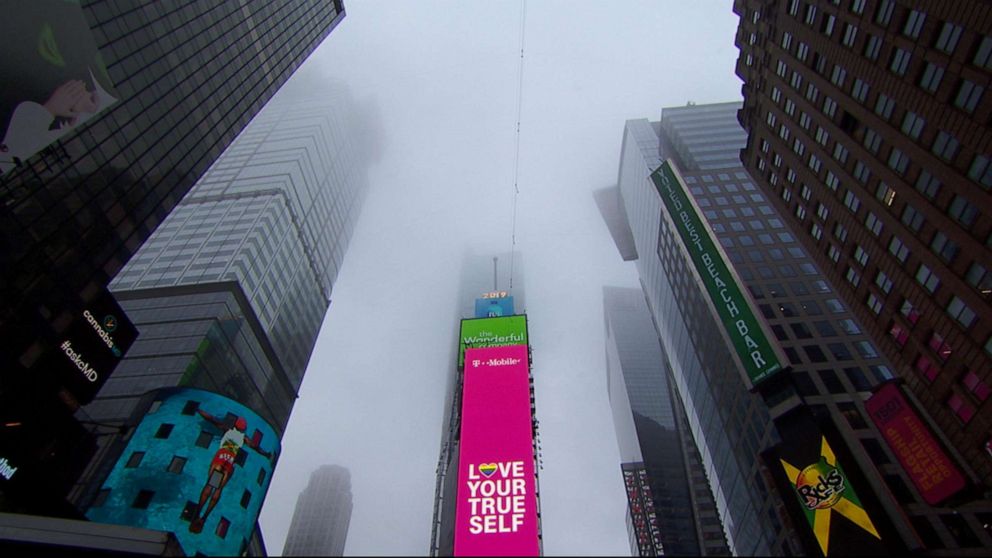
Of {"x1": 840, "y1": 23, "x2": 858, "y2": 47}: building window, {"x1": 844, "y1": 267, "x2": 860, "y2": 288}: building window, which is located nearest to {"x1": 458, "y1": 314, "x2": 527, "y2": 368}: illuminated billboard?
{"x1": 844, "y1": 267, "x2": 860, "y2": 288}: building window

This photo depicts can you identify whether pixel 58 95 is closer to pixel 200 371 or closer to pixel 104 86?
pixel 104 86

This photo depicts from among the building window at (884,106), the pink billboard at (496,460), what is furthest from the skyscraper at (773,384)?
the pink billboard at (496,460)

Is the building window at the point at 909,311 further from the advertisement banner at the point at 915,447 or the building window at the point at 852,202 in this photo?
the building window at the point at 852,202

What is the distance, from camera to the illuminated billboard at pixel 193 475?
140ft

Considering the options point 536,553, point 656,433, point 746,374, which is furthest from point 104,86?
point 656,433

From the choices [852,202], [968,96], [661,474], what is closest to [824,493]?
[852,202]

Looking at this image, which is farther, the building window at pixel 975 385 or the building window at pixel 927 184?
the building window at pixel 927 184

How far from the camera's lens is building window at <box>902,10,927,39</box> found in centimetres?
3556

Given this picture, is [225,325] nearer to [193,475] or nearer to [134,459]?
[134,459]

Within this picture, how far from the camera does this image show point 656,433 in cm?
15650

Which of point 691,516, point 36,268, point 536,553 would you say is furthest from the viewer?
point 691,516

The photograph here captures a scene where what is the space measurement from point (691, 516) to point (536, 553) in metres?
120

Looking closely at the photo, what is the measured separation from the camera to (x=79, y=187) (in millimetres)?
41719

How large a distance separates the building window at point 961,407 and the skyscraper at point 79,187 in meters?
59.7
